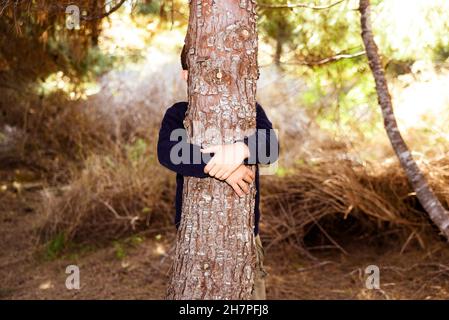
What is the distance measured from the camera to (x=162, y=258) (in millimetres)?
5105

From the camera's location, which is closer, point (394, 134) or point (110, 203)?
point (394, 134)

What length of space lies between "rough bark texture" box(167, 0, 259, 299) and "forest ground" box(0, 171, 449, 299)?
230 cm

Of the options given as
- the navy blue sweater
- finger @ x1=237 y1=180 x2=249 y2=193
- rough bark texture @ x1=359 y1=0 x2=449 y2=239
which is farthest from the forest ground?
finger @ x1=237 y1=180 x2=249 y2=193

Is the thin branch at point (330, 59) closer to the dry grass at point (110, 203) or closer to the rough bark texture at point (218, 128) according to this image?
the rough bark texture at point (218, 128)

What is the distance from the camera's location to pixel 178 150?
2340mm

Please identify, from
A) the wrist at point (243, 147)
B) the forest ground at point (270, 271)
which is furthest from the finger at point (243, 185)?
the forest ground at point (270, 271)

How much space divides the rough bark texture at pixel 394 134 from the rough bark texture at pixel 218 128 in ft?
5.34

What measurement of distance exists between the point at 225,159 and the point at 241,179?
0.12 m

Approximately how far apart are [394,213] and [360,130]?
83 centimetres

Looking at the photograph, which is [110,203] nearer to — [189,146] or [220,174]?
[189,146]

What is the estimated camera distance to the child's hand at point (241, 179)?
87.3 inches

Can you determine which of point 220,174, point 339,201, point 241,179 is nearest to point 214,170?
point 220,174

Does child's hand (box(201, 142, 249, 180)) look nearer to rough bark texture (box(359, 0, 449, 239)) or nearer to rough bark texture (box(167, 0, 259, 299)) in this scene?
rough bark texture (box(167, 0, 259, 299))
